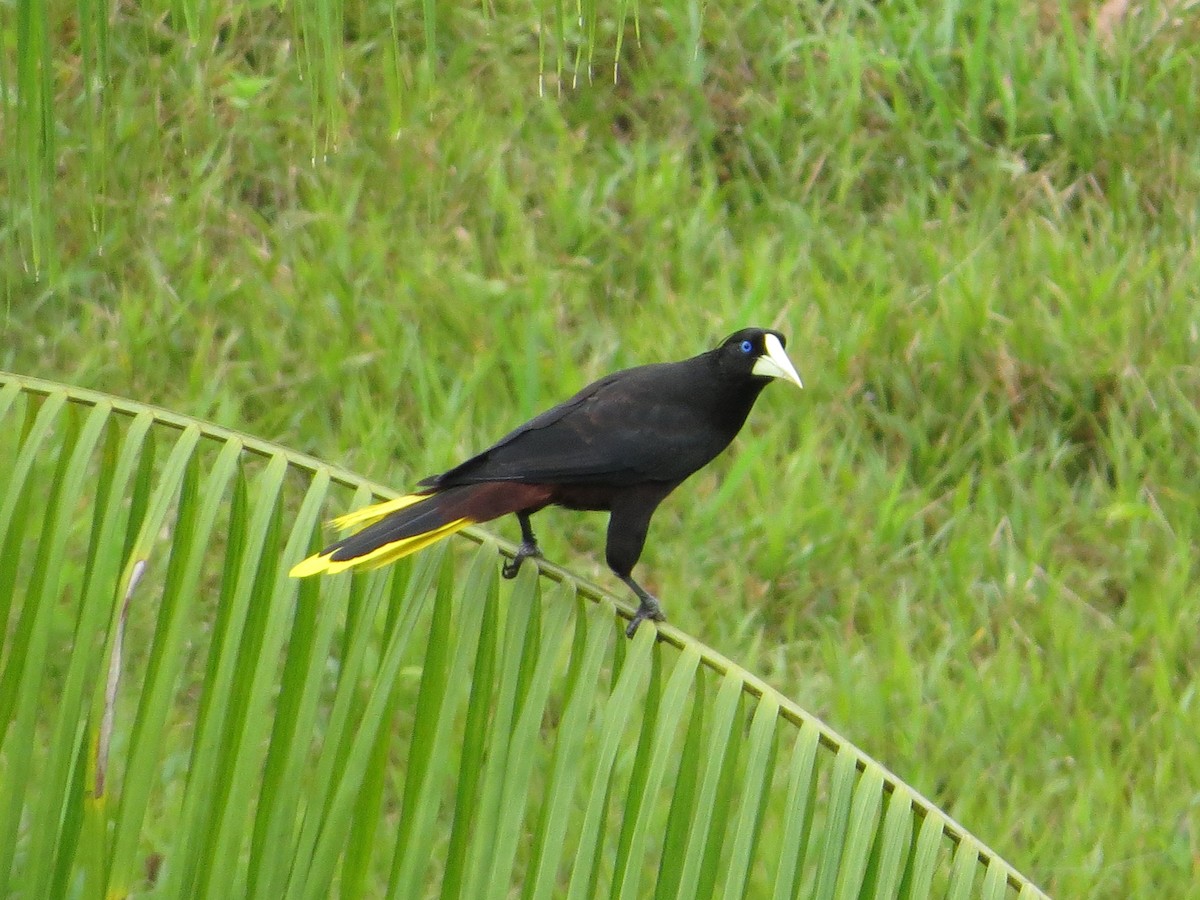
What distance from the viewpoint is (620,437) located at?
289 cm

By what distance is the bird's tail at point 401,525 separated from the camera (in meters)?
2.03

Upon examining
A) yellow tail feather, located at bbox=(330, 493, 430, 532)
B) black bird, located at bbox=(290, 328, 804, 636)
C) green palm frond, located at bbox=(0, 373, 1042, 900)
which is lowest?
green palm frond, located at bbox=(0, 373, 1042, 900)

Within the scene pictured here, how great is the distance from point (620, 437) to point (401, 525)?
0.79 meters

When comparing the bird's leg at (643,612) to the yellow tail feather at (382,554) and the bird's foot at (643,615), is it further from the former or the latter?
the yellow tail feather at (382,554)

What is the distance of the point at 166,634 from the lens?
1746mm

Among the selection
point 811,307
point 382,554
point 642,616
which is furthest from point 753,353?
point 811,307

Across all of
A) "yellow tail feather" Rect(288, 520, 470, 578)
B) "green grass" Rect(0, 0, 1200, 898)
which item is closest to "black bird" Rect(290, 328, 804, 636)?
"yellow tail feather" Rect(288, 520, 470, 578)

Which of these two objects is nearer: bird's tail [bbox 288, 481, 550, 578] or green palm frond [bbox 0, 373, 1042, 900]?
green palm frond [bbox 0, 373, 1042, 900]

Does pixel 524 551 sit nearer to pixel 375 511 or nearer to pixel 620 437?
pixel 620 437

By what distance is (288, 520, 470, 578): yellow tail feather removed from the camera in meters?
1.87

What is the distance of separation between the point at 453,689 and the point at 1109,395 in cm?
354

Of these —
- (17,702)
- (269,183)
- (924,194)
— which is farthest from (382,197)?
(17,702)

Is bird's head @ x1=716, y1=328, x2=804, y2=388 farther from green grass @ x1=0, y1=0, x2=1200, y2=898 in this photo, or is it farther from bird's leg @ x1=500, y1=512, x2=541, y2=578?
green grass @ x1=0, y1=0, x2=1200, y2=898

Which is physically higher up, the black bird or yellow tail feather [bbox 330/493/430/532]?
the black bird
